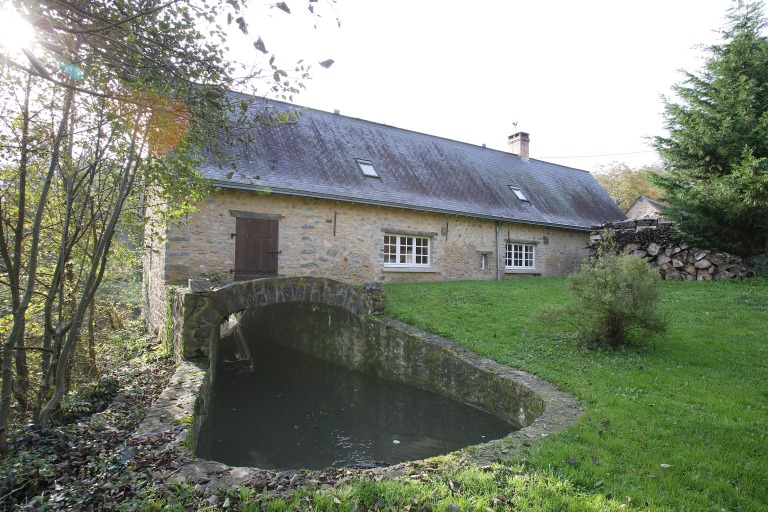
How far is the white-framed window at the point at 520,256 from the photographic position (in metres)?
15.5

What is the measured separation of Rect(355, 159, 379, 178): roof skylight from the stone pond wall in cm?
693

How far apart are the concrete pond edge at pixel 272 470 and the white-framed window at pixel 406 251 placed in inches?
252

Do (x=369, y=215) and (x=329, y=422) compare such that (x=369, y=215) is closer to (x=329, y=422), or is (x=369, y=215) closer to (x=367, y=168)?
(x=367, y=168)

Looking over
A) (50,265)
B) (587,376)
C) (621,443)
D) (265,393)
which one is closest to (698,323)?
(587,376)

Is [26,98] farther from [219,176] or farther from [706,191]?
[706,191]

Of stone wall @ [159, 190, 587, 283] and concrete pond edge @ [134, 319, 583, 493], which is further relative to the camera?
stone wall @ [159, 190, 587, 283]

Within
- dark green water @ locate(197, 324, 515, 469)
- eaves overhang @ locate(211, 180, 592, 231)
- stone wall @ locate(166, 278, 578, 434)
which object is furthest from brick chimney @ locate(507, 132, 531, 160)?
dark green water @ locate(197, 324, 515, 469)

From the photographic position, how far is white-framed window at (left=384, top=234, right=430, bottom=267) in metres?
12.8

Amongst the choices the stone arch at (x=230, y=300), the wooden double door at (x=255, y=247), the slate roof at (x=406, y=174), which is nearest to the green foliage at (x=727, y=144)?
the slate roof at (x=406, y=174)

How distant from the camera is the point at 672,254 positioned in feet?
46.0

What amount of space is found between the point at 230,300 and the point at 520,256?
11.5 m

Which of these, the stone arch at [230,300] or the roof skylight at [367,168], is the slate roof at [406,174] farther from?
the stone arch at [230,300]

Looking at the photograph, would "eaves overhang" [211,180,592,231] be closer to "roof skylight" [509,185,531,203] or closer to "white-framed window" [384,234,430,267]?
"white-framed window" [384,234,430,267]

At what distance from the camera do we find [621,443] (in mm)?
4094
